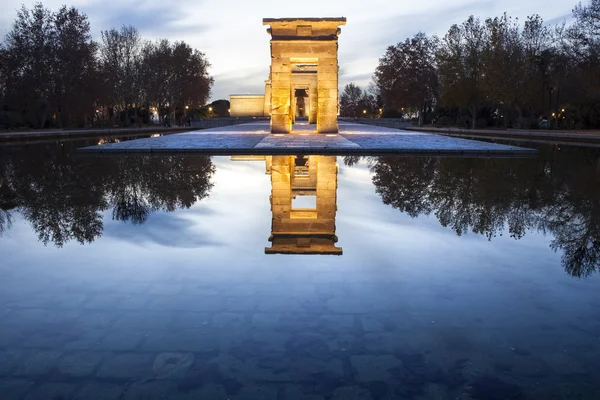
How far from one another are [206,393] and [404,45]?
58.0 meters

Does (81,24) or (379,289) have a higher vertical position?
(81,24)

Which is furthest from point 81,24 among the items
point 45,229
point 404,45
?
point 45,229

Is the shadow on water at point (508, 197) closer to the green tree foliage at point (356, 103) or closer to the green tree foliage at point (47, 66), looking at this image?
the green tree foliage at point (47, 66)

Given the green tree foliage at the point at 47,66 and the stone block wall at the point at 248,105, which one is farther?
the stone block wall at the point at 248,105

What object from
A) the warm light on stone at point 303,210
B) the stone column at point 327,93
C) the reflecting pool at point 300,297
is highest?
the stone column at point 327,93

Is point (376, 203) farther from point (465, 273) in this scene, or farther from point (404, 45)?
point (404, 45)

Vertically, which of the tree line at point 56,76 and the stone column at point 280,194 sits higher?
the tree line at point 56,76

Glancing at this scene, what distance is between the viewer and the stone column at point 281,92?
90.1 ft

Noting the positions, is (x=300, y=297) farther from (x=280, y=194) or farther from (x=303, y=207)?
(x=280, y=194)

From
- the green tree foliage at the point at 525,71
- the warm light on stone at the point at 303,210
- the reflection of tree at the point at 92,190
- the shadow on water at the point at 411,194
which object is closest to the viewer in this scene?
the warm light on stone at the point at 303,210

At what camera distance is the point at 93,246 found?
237 inches

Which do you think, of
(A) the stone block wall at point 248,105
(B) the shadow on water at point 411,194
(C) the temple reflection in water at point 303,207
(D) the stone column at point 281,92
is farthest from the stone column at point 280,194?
(A) the stone block wall at point 248,105

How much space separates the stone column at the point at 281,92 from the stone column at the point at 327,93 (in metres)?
1.73

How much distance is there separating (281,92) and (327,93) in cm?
258
